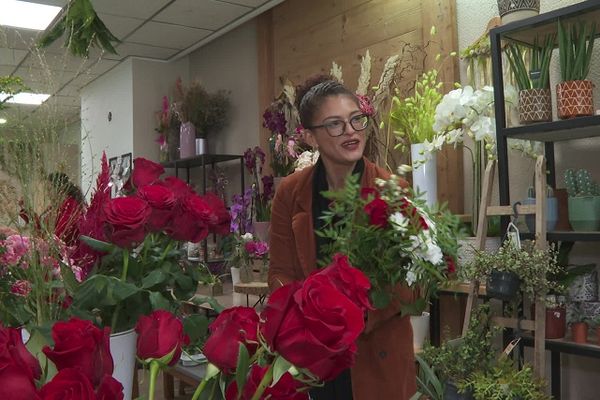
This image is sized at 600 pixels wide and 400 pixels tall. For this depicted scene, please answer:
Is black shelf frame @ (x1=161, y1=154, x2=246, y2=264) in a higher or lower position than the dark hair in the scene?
higher

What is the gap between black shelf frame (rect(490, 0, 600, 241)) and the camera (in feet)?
6.28

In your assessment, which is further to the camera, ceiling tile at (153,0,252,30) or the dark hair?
ceiling tile at (153,0,252,30)

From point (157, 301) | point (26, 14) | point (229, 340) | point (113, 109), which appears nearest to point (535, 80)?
point (157, 301)

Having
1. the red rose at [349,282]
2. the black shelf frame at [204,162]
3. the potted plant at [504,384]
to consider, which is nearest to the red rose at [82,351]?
the red rose at [349,282]

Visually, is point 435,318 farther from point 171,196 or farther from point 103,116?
point 103,116

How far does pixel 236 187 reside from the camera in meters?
4.50

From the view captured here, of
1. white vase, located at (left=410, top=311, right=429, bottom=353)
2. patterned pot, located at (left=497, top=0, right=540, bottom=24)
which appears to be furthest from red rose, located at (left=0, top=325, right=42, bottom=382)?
patterned pot, located at (left=497, top=0, right=540, bottom=24)

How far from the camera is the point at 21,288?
697 mm

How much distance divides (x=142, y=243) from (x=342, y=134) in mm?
732

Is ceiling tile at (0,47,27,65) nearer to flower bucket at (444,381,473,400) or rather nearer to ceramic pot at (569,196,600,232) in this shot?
flower bucket at (444,381,473,400)

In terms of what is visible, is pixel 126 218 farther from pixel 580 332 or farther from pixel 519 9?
pixel 519 9

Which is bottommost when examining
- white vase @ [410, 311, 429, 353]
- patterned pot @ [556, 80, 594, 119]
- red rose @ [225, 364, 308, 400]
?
white vase @ [410, 311, 429, 353]

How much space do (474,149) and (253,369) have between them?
222 centimetres

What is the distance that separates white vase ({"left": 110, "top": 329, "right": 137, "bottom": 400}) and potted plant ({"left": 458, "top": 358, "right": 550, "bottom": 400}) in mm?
1400
